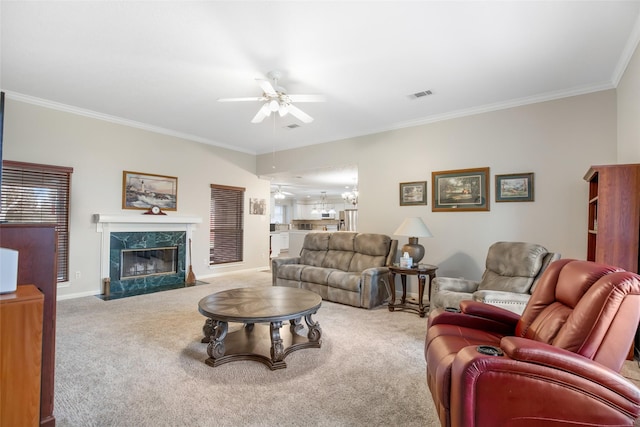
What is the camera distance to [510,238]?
167 inches

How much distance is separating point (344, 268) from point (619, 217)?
3355 millimetres

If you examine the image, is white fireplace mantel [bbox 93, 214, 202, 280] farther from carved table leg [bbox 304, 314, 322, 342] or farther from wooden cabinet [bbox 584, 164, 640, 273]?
wooden cabinet [bbox 584, 164, 640, 273]

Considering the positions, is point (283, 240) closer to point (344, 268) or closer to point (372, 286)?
point (344, 268)

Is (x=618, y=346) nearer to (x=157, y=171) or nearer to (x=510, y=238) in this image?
(x=510, y=238)

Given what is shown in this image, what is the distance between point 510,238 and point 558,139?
1357 mm

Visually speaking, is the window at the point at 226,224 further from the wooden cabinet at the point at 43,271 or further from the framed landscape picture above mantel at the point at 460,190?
the wooden cabinet at the point at 43,271

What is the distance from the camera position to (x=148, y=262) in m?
5.71

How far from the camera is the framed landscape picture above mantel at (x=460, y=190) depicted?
4465mm

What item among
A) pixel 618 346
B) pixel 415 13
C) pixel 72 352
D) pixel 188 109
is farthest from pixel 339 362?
pixel 188 109

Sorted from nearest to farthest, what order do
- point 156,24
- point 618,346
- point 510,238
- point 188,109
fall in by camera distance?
point 618,346 < point 156,24 < point 510,238 < point 188,109

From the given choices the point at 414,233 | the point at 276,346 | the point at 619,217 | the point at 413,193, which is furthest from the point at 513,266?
the point at 276,346

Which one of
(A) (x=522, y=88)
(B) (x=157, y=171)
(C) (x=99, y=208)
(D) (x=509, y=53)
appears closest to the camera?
(D) (x=509, y=53)

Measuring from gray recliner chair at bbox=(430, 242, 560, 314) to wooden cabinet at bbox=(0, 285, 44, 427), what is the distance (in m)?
3.18

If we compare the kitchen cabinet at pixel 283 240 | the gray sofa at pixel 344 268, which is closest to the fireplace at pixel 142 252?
the gray sofa at pixel 344 268
